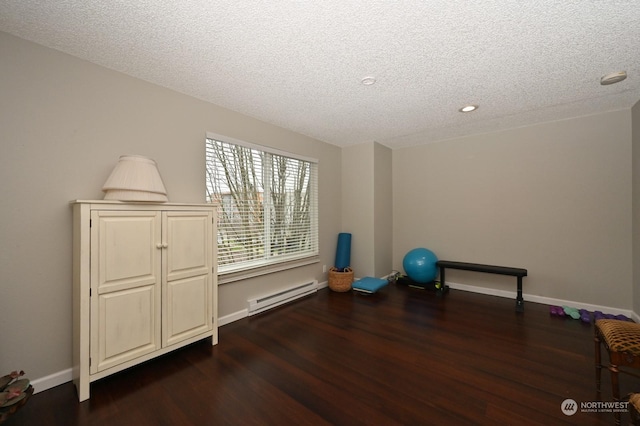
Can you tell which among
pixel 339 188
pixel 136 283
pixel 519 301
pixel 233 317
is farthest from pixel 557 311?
pixel 136 283

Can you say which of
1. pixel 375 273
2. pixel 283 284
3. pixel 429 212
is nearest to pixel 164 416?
pixel 283 284

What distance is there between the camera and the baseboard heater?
2973mm

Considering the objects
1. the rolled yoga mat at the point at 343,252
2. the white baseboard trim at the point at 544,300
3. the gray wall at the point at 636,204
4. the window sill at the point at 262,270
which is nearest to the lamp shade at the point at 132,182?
the window sill at the point at 262,270

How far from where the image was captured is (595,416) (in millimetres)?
1446

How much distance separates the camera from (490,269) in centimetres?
338

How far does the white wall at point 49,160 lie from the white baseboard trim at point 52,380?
0.03 metres

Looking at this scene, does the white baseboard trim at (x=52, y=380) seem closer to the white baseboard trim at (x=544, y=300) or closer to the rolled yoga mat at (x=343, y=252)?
the rolled yoga mat at (x=343, y=252)

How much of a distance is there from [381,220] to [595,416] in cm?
310

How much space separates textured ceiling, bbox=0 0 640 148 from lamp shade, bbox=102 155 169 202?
0.85 metres

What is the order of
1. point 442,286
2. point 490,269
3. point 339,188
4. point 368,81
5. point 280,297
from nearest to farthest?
point 368,81
point 280,297
point 490,269
point 442,286
point 339,188

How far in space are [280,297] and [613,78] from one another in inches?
161

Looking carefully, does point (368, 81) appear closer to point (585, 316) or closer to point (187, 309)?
point (187, 309)

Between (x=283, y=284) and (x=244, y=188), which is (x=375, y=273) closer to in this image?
(x=283, y=284)

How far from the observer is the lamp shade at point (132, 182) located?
1793 mm
